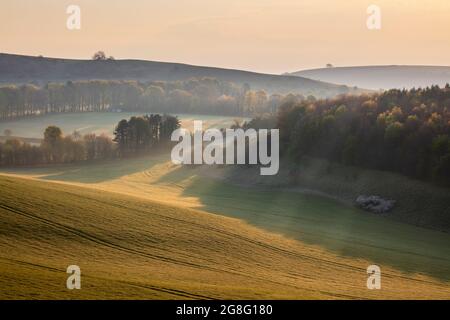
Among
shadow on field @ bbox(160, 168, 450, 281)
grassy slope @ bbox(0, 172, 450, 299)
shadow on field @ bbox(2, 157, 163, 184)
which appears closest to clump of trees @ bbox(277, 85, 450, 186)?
shadow on field @ bbox(160, 168, 450, 281)

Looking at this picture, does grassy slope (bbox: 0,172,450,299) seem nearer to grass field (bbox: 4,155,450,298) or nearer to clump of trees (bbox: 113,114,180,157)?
grass field (bbox: 4,155,450,298)

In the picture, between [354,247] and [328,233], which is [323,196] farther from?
[354,247]

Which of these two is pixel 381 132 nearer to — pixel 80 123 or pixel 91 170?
pixel 91 170

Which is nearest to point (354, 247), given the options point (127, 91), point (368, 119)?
point (368, 119)

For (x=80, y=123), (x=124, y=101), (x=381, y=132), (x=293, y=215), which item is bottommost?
(x=293, y=215)

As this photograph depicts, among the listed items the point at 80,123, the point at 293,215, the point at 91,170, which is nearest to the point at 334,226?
the point at 293,215

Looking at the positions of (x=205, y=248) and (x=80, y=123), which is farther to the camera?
(x=80, y=123)

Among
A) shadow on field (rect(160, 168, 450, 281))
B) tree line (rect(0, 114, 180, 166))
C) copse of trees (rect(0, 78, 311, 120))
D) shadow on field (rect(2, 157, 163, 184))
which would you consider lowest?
shadow on field (rect(160, 168, 450, 281))
